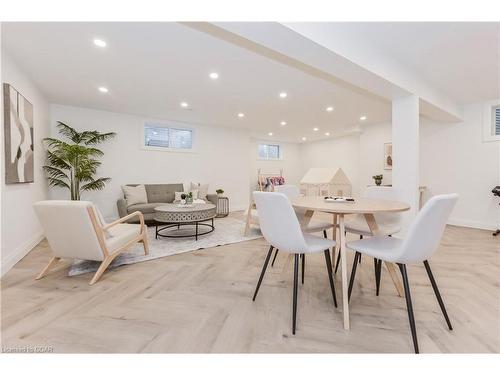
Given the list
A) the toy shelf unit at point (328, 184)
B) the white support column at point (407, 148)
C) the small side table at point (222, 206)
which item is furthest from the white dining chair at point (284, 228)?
the toy shelf unit at point (328, 184)

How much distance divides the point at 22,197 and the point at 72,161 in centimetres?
130

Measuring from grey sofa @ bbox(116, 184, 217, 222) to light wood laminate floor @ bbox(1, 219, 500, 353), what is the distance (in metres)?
1.92

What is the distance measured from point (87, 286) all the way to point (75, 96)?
363 cm

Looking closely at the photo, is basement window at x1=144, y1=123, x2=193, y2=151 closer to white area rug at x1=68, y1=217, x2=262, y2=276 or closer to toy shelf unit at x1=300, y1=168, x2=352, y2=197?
white area rug at x1=68, y1=217, x2=262, y2=276

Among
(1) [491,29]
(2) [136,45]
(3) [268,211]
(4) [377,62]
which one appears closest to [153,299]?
(3) [268,211]

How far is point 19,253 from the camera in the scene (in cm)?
276

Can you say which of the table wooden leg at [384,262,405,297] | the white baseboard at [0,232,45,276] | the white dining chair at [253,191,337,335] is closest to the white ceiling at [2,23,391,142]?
the white dining chair at [253,191,337,335]

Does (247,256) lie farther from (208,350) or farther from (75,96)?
(75,96)

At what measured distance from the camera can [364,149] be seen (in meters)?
6.61

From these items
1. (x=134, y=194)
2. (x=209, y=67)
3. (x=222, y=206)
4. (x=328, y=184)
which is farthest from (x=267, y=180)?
(x=209, y=67)

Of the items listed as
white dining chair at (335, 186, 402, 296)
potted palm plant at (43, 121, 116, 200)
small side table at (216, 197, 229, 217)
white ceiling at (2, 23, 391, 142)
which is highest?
white ceiling at (2, 23, 391, 142)

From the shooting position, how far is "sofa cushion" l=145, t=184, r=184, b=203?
202 inches

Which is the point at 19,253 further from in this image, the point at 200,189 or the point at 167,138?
the point at 167,138

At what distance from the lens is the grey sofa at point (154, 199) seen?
449 cm
